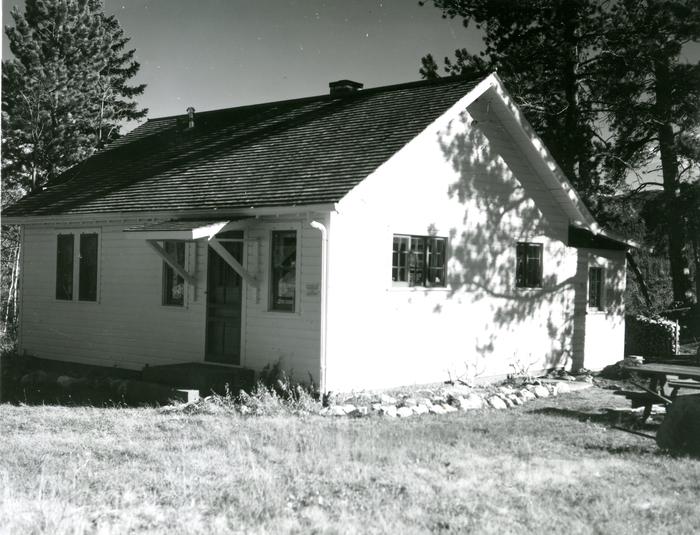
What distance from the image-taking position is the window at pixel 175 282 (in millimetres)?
15828

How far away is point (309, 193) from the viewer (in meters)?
13.3

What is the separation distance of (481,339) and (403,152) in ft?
14.8

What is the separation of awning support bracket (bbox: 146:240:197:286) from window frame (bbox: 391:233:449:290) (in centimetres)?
385

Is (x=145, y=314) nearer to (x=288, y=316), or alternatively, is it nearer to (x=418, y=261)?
(x=288, y=316)

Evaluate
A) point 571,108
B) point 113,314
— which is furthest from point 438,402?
point 571,108

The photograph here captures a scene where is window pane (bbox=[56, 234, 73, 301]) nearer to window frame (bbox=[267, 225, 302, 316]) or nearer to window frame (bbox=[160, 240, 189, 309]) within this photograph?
window frame (bbox=[160, 240, 189, 309])

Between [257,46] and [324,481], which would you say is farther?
[257,46]

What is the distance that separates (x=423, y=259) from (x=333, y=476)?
739 cm

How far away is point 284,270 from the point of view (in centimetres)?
1394

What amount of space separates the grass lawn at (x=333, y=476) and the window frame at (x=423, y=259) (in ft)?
11.1

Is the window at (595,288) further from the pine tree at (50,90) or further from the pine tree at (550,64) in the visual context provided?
the pine tree at (50,90)

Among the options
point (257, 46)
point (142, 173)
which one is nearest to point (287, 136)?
point (257, 46)

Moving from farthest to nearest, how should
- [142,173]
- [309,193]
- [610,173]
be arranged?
[610,173], [142,173], [309,193]

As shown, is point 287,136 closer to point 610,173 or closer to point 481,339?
point 481,339
